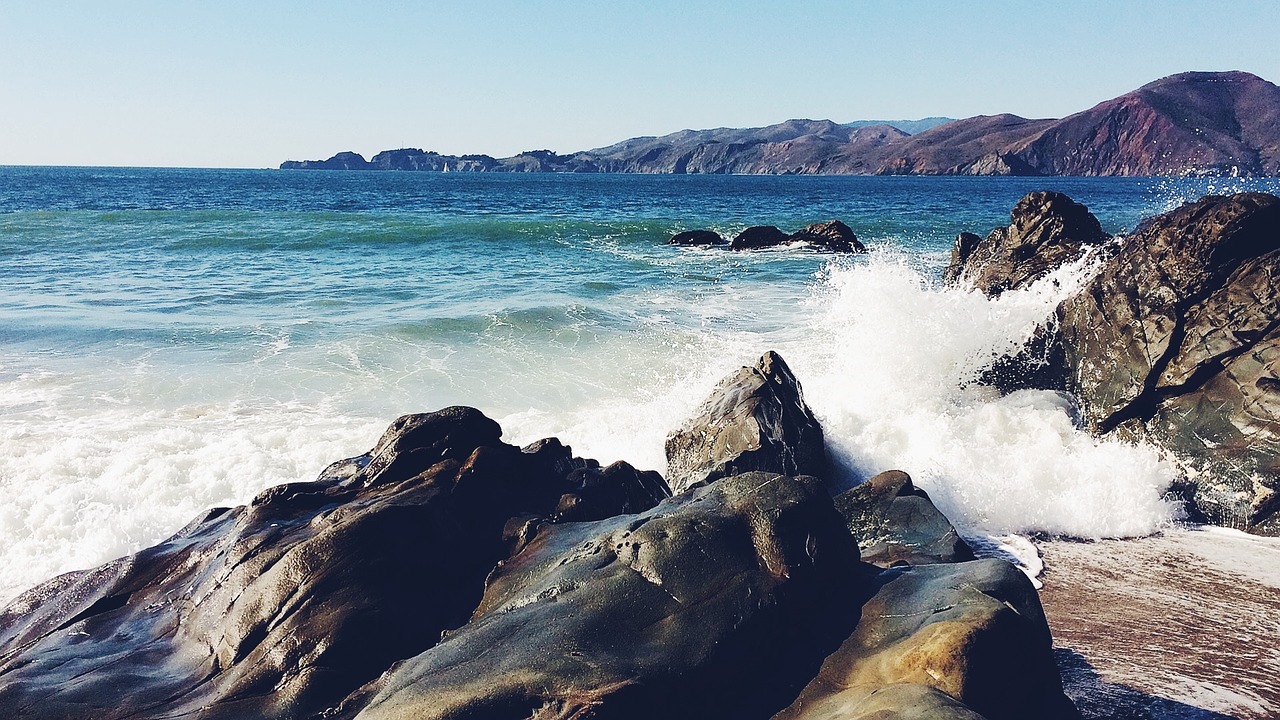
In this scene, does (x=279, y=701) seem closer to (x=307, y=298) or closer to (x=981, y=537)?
(x=981, y=537)

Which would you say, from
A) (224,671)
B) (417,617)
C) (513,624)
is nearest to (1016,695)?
(513,624)

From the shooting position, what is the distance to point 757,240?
1065 inches

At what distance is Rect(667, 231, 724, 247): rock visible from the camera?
93.5 feet

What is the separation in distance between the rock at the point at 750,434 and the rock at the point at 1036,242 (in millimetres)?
6240

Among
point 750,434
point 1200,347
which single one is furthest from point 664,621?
point 1200,347

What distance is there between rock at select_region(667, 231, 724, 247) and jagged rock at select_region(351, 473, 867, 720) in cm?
2444

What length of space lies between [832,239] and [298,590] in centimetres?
2405

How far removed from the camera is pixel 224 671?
394cm

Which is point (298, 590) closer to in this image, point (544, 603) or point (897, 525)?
point (544, 603)

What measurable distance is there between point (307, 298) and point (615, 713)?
15.6m


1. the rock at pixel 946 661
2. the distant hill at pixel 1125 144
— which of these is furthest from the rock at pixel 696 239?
the distant hill at pixel 1125 144

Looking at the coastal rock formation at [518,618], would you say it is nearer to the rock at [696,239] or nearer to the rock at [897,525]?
the rock at [897,525]

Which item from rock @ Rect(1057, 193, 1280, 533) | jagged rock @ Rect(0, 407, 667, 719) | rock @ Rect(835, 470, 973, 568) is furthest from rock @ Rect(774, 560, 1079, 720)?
rock @ Rect(1057, 193, 1280, 533)

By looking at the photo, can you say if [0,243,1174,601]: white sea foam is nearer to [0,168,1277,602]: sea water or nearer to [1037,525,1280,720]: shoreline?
[0,168,1277,602]: sea water
